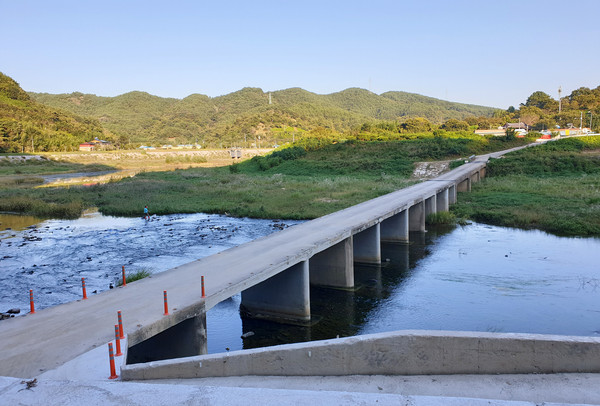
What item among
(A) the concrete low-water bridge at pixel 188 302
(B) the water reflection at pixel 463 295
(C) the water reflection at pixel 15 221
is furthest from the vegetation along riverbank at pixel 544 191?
(C) the water reflection at pixel 15 221

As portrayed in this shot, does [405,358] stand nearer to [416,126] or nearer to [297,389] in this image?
[297,389]

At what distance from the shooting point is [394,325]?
537 inches

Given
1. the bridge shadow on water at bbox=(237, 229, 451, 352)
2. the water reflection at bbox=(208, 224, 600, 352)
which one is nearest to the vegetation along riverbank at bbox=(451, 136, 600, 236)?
the water reflection at bbox=(208, 224, 600, 352)

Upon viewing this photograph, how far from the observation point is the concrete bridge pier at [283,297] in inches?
545

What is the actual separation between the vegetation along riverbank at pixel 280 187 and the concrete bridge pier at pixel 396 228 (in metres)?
6.46

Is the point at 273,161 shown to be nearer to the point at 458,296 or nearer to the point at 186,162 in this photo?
the point at 186,162

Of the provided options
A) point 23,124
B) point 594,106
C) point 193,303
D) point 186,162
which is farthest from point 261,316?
point 594,106

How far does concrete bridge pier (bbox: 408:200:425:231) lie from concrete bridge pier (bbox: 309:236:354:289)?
11.2 metres

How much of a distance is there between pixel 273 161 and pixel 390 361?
60.7m


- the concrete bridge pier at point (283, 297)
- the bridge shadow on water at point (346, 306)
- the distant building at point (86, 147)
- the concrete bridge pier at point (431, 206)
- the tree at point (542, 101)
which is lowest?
the bridge shadow on water at point (346, 306)

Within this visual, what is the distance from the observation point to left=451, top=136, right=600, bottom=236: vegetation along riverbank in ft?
89.1

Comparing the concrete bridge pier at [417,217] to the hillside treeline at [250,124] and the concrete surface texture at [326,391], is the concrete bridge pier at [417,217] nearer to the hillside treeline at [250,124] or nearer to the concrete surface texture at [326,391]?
the concrete surface texture at [326,391]

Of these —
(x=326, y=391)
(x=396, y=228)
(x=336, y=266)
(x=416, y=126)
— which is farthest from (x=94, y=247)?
(x=416, y=126)

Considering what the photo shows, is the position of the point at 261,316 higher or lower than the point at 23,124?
lower
